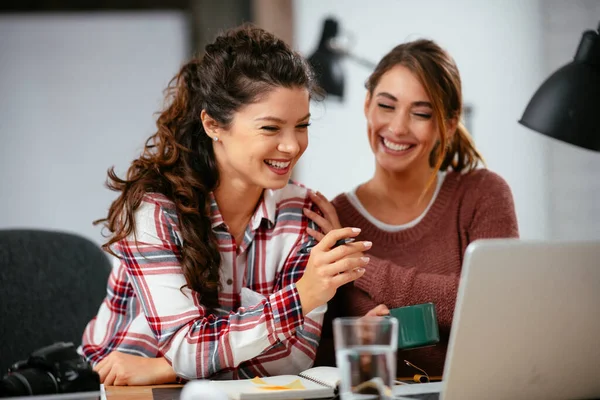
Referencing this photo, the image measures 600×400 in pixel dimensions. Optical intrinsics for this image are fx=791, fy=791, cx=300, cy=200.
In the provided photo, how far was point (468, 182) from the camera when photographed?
1.85 metres

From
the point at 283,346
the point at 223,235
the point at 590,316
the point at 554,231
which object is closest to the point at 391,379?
the point at 590,316

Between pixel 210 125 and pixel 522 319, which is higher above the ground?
pixel 210 125

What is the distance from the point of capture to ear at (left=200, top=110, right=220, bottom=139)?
63.0 inches

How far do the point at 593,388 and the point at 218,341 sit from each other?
24.7 inches

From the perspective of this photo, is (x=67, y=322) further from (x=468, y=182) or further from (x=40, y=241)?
(x=468, y=182)

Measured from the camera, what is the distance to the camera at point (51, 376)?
1.22m

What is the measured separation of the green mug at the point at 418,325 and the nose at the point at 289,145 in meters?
0.38

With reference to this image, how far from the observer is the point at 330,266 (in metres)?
1.29

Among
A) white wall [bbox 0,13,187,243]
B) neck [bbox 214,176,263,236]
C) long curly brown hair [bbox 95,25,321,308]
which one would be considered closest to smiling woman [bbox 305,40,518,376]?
neck [bbox 214,176,263,236]

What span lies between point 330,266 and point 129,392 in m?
0.40

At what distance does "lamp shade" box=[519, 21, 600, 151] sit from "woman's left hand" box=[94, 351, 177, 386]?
2.87 feet

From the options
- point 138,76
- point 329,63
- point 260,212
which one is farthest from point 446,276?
point 138,76

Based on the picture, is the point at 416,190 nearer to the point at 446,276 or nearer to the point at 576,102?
the point at 446,276

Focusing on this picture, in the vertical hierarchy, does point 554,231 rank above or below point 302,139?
below
